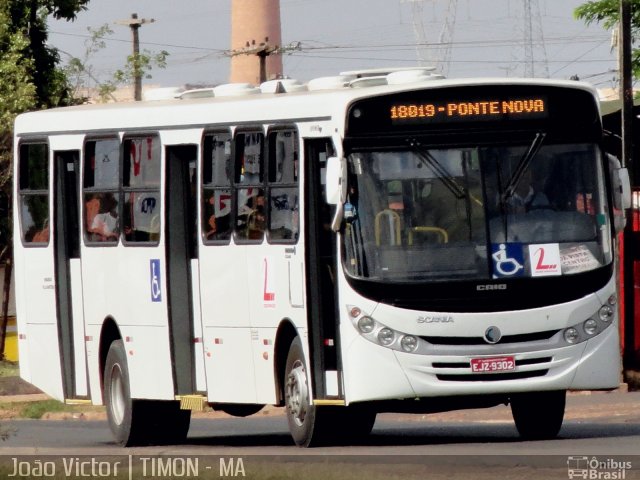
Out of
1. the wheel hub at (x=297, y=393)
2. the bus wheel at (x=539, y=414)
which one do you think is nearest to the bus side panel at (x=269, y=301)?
the wheel hub at (x=297, y=393)

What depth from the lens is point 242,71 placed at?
6806 cm

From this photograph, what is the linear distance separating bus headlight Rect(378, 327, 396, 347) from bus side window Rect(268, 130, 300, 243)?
116cm

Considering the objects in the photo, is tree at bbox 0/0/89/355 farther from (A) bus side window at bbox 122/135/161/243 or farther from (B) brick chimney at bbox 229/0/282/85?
(B) brick chimney at bbox 229/0/282/85

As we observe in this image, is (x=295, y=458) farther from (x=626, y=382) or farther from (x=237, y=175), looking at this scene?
(x=626, y=382)

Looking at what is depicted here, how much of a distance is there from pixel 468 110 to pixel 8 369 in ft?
65.0

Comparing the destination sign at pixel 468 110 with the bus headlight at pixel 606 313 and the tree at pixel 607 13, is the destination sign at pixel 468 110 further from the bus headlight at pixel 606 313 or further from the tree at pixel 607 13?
the tree at pixel 607 13

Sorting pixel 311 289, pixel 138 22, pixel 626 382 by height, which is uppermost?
pixel 138 22

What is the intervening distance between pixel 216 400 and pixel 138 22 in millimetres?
46228

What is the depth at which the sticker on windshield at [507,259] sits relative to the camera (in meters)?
14.3

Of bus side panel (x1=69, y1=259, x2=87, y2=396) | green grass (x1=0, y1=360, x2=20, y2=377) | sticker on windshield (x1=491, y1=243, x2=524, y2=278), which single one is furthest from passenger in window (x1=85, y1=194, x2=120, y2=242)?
green grass (x1=0, y1=360, x2=20, y2=377)

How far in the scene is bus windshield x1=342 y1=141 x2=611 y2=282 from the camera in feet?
46.7

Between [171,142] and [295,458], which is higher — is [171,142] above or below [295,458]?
above

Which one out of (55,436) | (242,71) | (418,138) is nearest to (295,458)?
(418,138)

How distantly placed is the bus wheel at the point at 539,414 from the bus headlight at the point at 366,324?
1.82m
